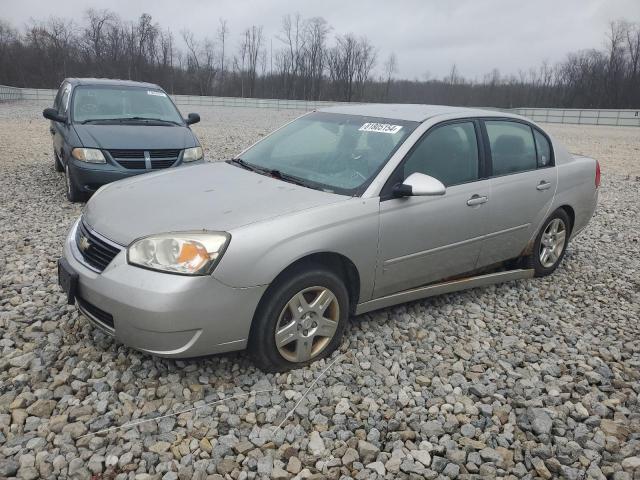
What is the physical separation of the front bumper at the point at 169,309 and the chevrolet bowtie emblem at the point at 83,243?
258 mm

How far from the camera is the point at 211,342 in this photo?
9.16 feet

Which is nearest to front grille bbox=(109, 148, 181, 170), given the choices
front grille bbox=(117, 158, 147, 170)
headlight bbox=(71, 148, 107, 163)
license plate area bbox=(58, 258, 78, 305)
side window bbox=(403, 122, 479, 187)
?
front grille bbox=(117, 158, 147, 170)

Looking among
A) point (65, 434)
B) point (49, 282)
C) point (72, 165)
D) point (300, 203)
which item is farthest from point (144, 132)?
point (65, 434)

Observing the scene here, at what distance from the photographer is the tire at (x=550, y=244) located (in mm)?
4820

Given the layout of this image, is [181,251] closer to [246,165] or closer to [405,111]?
[246,165]

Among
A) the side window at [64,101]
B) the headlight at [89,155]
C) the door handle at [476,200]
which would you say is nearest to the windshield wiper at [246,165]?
the door handle at [476,200]

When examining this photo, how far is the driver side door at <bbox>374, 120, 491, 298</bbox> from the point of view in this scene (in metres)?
3.44

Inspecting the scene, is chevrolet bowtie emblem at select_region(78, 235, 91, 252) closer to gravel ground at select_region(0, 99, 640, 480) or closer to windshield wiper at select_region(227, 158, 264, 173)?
gravel ground at select_region(0, 99, 640, 480)

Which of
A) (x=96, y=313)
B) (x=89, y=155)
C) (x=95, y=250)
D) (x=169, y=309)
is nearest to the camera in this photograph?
(x=169, y=309)

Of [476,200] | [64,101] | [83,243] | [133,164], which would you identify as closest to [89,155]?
[133,164]

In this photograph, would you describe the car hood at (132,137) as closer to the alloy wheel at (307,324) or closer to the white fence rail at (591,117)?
the alloy wheel at (307,324)

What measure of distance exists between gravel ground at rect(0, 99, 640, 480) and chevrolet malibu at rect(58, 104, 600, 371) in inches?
11.7

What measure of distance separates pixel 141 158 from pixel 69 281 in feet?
13.5

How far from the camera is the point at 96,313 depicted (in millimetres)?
2918
